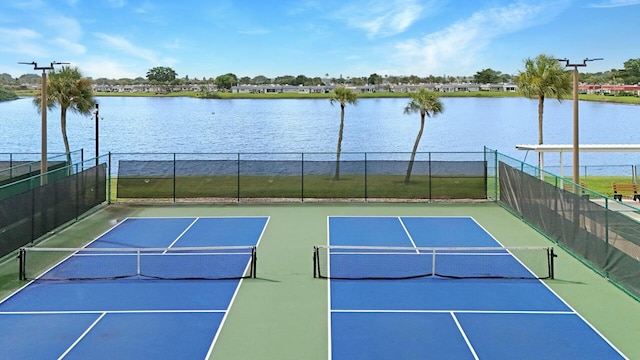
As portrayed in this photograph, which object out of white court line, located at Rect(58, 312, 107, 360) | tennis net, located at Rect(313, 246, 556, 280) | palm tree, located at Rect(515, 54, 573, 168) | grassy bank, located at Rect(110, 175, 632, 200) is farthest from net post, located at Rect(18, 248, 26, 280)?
palm tree, located at Rect(515, 54, 573, 168)

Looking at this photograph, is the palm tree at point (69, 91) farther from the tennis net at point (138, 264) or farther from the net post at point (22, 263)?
the net post at point (22, 263)

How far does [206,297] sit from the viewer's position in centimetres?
1238

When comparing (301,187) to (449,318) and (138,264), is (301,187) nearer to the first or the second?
(138,264)

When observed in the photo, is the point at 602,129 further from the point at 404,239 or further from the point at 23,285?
the point at 23,285

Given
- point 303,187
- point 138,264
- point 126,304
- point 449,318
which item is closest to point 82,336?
point 126,304

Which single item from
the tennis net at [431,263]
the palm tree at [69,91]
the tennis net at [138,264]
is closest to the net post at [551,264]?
the tennis net at [431,263]

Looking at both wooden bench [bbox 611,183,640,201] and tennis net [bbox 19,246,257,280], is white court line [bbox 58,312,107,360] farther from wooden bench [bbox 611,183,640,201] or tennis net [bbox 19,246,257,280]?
wooden bench [bbox 611,183,640,201]

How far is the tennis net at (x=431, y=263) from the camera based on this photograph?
13.8 meters

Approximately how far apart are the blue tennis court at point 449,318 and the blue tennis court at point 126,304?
2.34m

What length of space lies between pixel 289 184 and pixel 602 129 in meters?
75.6

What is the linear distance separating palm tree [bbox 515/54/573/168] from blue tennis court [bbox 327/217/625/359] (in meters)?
17.8

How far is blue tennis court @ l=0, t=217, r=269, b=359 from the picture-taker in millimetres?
9867

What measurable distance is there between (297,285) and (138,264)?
3.70 meters

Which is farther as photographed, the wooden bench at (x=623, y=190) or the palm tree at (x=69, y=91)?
the palm tree at (x=69, y=91)
